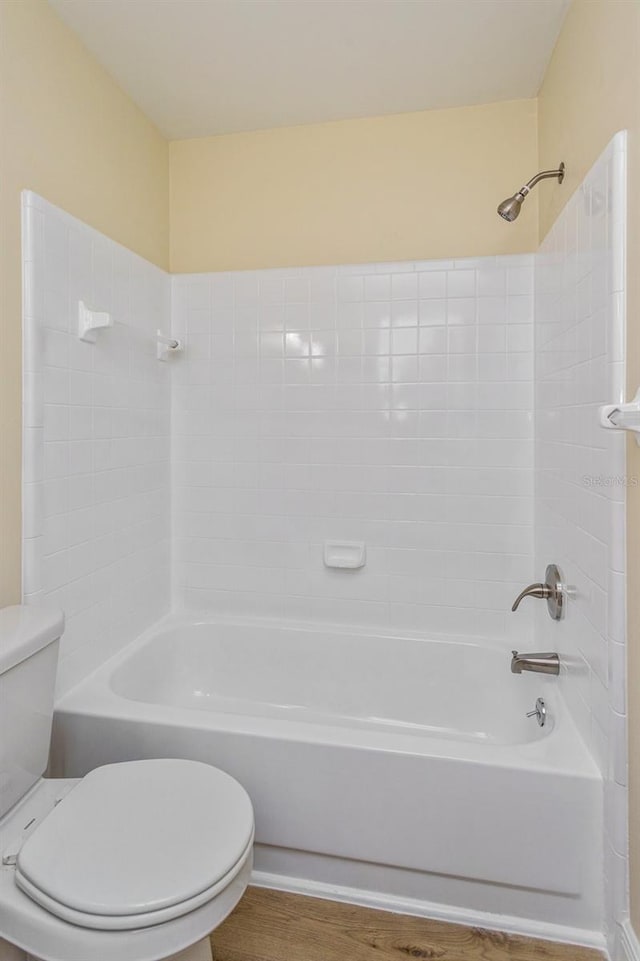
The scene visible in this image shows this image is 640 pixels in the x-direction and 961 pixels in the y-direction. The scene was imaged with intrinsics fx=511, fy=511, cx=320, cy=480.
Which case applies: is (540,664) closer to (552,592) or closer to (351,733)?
(552,592)

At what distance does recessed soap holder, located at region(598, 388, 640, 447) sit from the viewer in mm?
956

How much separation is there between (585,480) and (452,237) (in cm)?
117

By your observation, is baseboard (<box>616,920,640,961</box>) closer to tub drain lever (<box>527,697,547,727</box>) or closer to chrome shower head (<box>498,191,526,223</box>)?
tub drain lever (<box>527,697,547,727</box>)

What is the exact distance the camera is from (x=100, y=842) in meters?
1.05

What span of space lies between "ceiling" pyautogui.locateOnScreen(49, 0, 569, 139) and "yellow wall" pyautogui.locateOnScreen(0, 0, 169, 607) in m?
0.11

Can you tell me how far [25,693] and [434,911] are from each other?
1197 millimetres

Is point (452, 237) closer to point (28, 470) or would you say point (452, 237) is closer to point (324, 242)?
point (324, 242)

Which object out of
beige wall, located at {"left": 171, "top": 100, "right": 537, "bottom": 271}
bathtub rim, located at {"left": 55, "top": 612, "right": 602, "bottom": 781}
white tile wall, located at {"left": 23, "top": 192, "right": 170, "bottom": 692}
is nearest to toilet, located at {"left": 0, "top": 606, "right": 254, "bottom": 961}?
bathtub rim, located at {"left": 55, "top": 612, "right": 602, "bottom": 781}

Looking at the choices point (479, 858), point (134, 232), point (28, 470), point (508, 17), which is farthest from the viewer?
point (134, 232)

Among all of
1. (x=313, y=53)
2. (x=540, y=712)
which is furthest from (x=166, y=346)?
(x=540, y=712)

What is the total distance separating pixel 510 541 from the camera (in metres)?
2.01

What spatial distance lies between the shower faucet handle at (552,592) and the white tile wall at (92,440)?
55.1 inches

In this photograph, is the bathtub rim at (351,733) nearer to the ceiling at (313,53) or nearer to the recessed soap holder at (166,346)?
the recessed soap holder at (166,346)

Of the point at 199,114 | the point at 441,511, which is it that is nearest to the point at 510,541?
the point at 441,511
